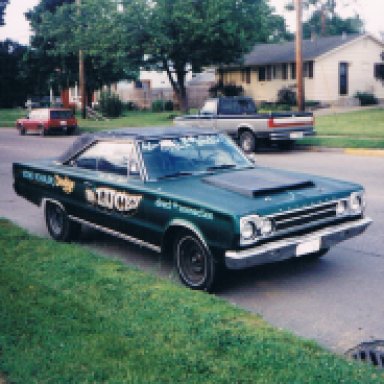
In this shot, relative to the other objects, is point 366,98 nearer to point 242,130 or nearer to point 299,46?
point 299,46

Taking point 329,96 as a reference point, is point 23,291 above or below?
below

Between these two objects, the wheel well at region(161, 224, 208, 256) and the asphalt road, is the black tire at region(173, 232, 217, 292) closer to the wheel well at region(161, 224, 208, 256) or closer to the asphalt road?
the wheel well at region(161, 224, 208, 256)

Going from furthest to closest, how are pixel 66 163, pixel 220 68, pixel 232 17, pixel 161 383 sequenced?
pixel 220 68, pixel 232 17, pixel 66 163, pixel 161 383

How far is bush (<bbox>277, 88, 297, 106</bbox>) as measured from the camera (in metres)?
40.1

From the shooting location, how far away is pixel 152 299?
5.29m

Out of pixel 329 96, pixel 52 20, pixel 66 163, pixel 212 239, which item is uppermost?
pixel 52 20

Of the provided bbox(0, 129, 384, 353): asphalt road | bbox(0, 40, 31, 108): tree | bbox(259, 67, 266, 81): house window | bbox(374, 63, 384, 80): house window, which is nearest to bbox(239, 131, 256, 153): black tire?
bbox(0, 129, 384, 353): asphalt road

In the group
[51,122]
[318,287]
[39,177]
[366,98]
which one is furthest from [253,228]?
[366,98]

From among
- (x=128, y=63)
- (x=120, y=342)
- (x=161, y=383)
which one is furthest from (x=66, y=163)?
(x=128, y=63)

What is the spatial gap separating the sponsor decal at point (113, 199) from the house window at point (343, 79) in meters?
37.2

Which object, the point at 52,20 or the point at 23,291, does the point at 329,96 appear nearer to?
the point at 52,20

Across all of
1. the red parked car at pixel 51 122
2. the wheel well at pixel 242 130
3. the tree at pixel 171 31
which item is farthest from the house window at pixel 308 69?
the wheel well at pixel 242 130

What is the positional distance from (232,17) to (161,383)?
32.6m

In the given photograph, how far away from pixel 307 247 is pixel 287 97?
35.8 metres
